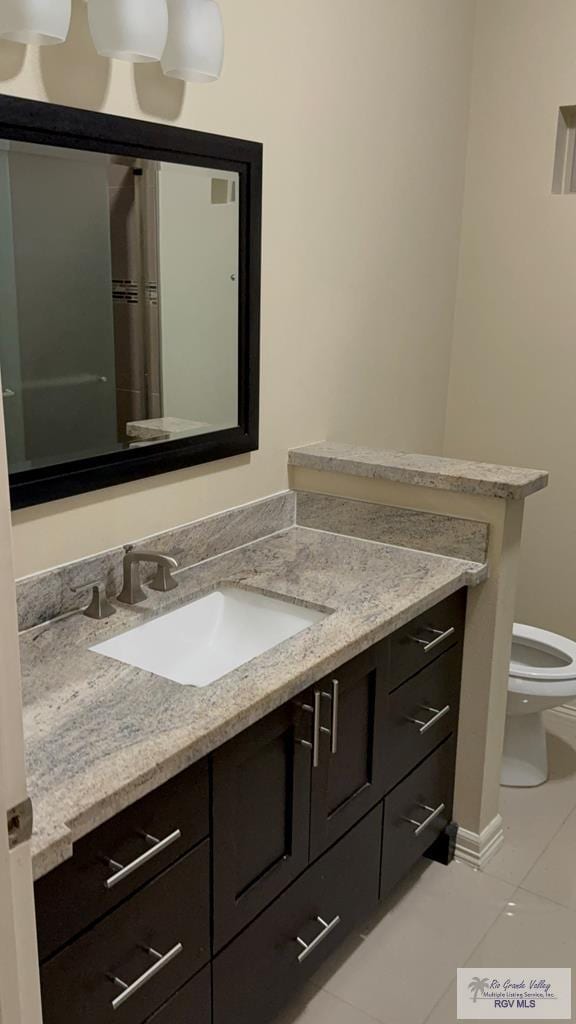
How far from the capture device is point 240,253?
2.04 m

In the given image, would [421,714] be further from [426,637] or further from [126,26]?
[126,26]

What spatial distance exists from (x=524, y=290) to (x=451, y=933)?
1.94 metres

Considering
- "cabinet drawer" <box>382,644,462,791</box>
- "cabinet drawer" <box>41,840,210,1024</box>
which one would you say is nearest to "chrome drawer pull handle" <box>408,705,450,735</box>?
"cabinet drawer" <box>382,644,462,791</box>

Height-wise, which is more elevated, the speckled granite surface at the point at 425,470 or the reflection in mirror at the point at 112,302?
the reflection in mirror at the point at 112,302

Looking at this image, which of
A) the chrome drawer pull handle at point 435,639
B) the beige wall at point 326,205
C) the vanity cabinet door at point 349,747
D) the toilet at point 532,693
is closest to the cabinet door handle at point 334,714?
the vanity cabinet door at point 349,747

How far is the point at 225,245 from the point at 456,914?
5.50ft

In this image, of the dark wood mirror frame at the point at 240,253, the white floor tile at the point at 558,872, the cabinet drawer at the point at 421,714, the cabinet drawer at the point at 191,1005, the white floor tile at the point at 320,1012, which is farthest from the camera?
the white floor tile at the point at 558,872

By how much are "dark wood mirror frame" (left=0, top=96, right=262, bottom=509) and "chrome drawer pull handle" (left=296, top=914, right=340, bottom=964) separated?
981mm

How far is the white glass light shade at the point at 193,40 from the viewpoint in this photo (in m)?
1.64

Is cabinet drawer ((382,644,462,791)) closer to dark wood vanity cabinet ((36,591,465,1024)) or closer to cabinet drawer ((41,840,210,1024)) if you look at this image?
dark wood vanity cabinet ((36,591,465,1024))

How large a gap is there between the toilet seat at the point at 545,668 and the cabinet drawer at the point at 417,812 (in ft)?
1.22

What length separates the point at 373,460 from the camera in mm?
2234

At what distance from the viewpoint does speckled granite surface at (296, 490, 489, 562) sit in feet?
6.93

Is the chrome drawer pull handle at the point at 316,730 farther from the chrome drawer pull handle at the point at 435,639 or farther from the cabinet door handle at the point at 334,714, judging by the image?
the chrome drawer pull handle at the point at 435,639
